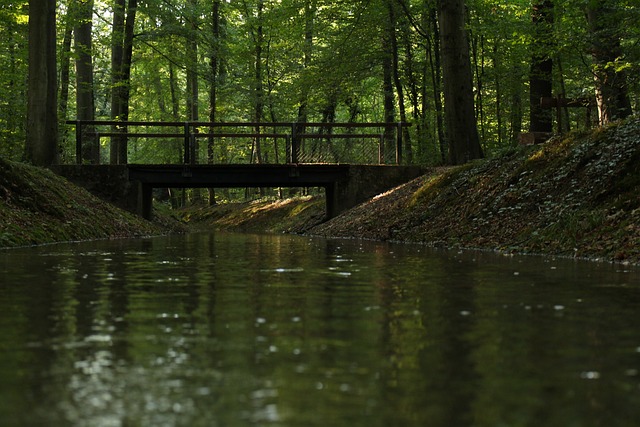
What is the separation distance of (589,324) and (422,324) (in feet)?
3.63

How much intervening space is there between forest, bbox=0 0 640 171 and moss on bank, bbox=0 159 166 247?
3168mm

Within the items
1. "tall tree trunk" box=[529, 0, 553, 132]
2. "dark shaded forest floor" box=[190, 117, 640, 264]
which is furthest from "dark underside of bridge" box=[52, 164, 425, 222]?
"tall tree trunk" box=[529, 0, 553, 132]

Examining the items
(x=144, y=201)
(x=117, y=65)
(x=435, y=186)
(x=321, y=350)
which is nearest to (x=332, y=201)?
(x=144, y=201)

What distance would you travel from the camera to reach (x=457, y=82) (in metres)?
21.3

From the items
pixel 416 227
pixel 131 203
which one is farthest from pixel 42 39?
pixel 416 227

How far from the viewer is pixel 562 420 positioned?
289cm

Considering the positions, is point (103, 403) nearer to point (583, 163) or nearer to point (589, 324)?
point (589, 324)

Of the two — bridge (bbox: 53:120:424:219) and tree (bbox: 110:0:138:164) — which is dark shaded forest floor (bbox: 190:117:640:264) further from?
tree (bbox: 110:0:138:164)

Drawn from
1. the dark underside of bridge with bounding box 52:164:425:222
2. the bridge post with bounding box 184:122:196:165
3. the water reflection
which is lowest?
the water reflection

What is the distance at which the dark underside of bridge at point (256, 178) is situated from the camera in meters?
25.1

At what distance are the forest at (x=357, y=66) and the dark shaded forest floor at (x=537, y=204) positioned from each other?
201 cm

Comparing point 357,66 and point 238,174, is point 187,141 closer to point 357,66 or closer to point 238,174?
point 238,174

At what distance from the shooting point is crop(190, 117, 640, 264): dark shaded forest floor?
11742 mm

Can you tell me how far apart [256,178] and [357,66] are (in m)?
7.28
